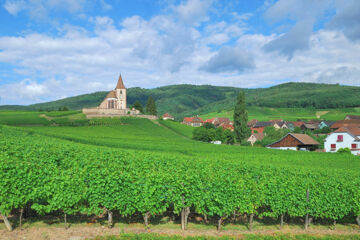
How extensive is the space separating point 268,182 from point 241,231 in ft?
9.85

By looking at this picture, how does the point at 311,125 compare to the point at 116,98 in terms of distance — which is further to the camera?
the point at 311,125

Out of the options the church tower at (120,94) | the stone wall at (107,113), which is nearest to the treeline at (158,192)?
the stone wall at (107,113)

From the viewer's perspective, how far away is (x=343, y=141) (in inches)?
2452

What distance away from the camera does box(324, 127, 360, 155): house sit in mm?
61156

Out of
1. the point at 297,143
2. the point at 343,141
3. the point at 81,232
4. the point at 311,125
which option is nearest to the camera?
the point at 81,232

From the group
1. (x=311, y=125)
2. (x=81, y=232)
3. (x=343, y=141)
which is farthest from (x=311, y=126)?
(x=81, y=232)

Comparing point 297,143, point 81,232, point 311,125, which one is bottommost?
point 297,143

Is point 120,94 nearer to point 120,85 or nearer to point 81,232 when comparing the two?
point 120,85

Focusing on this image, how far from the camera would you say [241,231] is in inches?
505

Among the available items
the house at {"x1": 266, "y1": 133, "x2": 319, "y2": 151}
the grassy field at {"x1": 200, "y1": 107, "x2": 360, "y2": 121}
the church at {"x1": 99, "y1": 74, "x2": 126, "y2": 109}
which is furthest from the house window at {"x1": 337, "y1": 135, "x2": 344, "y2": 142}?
the church at {"x1": 99, "y1": 74, "x2": 126, "y2": 109}

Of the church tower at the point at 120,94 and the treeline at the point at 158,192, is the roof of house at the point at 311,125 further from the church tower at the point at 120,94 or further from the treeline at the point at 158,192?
the treeline at the point at 158,192

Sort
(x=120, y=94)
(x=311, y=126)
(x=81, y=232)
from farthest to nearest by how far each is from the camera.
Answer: (x=311, y=126) → (x=120, y=94) → (x=81, y=232)

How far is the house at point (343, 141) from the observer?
6116cm

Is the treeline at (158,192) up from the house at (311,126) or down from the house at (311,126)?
up
